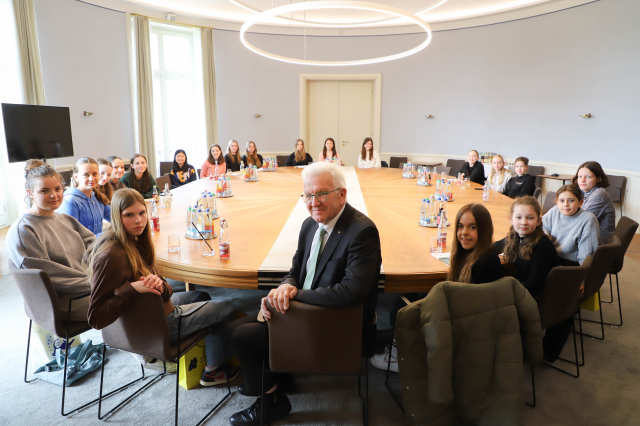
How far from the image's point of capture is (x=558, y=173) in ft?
23.1

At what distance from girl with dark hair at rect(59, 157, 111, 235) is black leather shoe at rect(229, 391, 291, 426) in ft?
6.57

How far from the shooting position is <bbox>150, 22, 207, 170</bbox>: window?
8039 millimetres

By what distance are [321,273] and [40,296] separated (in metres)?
1.43

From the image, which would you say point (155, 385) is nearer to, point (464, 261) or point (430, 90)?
point (464, 261)

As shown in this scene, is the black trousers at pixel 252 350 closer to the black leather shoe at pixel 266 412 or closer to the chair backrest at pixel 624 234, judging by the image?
the black leather shoe at pixel 266 412

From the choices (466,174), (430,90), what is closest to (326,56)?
(430,90)

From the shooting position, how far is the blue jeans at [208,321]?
6.61ft

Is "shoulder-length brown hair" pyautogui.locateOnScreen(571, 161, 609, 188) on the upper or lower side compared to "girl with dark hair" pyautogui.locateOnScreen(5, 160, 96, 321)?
upper

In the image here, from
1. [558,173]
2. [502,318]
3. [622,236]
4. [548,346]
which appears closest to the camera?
[502,318]

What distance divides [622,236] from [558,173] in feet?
15.3

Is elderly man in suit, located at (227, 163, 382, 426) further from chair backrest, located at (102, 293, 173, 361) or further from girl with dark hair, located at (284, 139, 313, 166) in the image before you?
girl with dark hair, located at (284, 139, 313, 166)

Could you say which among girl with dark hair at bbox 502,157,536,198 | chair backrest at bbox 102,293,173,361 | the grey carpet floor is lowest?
the grey carpet floor

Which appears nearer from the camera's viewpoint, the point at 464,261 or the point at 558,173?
the point at 464,261

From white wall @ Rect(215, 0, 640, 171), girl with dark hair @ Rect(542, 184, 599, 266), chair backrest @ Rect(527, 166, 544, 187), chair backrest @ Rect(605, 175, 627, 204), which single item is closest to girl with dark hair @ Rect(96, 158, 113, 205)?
girl with dark hair @ Rect(542, 184, 599, 266)
